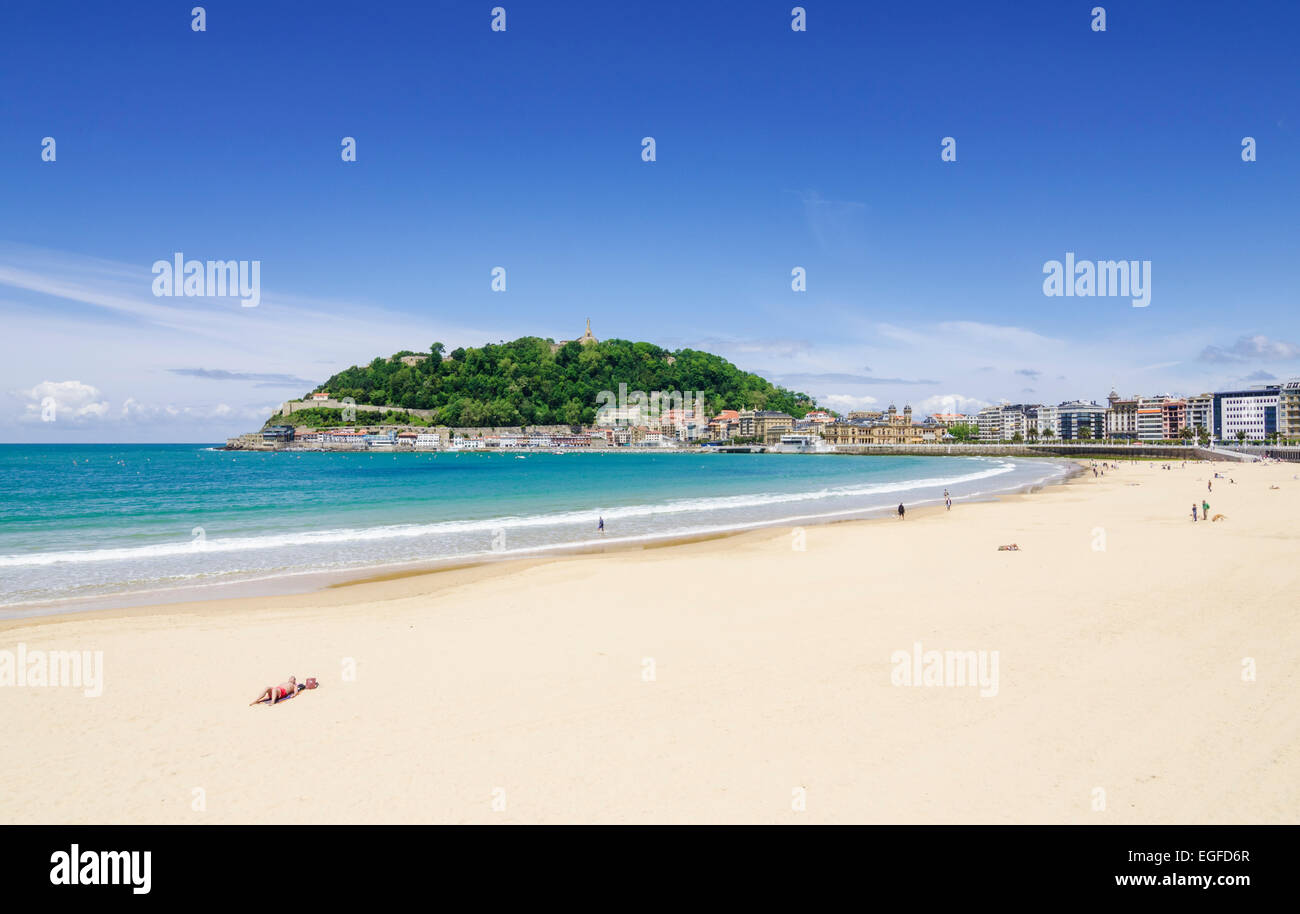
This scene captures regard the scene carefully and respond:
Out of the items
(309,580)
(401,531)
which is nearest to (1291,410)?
(401,531)

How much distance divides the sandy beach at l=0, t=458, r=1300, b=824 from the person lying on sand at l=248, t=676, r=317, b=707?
147mm

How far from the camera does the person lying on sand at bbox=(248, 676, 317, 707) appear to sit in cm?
864

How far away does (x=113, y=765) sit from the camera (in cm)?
702

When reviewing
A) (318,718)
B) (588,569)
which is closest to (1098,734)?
(318,718)

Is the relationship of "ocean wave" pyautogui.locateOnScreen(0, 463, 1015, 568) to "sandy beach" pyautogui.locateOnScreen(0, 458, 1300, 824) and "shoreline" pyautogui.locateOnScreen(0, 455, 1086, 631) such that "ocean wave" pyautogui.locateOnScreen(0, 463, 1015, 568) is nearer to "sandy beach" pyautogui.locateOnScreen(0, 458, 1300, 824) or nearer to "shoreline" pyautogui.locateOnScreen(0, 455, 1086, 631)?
"shoreline" pyautogui.locateOnScreen(0, 455, 1086, 631)

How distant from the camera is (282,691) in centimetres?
873

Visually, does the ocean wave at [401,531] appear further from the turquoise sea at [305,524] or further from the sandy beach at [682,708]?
the sandy beach at [682,708]

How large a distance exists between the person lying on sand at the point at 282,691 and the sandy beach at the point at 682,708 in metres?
0.15

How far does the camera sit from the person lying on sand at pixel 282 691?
340 inches

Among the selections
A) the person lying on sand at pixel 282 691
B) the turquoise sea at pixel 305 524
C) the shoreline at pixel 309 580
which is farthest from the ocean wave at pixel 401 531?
the person lying on sand at pixel 282 691
